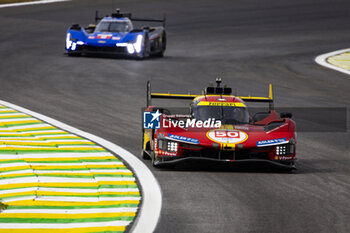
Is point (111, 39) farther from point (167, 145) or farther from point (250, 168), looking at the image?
point (167, 145)

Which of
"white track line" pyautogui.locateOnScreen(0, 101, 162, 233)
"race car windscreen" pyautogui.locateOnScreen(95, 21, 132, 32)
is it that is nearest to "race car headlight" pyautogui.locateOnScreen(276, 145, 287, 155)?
"white track line" pyautogui.locateOnScreen(0, 101, 162, 233)

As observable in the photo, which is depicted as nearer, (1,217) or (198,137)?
(1,217)

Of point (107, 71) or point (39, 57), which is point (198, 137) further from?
point (39, 57)

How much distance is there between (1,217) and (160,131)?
4.00 meters

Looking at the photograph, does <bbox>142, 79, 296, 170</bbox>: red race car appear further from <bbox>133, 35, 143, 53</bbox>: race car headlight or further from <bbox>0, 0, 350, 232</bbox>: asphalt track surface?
<bbox>133, 35, 143, 53</bbox>: race car headlight

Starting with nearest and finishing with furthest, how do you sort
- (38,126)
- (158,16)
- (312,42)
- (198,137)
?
(198,137), (38,126), (312,42), (158,16)

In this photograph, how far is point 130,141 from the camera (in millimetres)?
13531

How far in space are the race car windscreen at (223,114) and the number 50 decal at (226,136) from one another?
0.77 meters

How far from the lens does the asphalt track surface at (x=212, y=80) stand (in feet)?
28.5

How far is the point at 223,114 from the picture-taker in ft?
40.1

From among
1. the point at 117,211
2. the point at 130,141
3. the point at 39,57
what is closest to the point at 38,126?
the point at 130,141

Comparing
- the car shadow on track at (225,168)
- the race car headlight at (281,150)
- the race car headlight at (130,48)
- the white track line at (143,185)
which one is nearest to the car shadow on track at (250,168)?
the car shadow on track at (225,168)

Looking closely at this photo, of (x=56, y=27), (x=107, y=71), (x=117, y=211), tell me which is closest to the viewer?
(x=117, y=211)

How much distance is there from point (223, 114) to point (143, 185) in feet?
9.19
